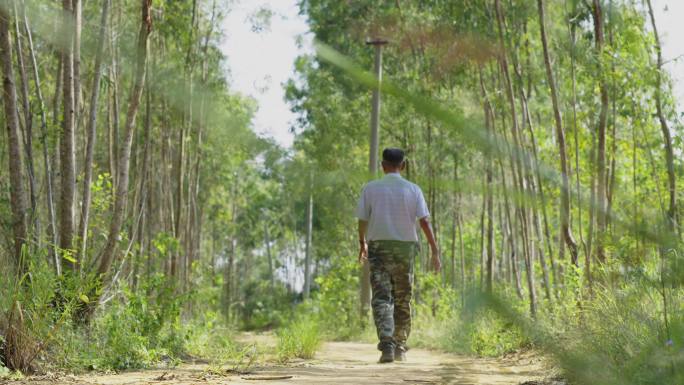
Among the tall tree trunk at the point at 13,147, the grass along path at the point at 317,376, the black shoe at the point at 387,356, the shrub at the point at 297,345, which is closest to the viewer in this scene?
the grass along path at the point at 317,376

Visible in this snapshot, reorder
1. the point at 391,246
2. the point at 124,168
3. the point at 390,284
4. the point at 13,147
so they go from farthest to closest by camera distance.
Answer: the point at 124,168
the point at 390,284
the point at 391,246
the point at 13,147

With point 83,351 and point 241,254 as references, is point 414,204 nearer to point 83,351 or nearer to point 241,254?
point 83,351

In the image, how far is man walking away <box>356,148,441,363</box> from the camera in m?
7.16

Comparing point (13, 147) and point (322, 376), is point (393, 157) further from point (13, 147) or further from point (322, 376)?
point (13, 147)

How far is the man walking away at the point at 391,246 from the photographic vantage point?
7.16 meters

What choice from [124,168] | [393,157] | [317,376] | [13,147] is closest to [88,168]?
[124,168]

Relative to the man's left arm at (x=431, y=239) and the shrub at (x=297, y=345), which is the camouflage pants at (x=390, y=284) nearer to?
the man's left arm at (x=431, y=239)

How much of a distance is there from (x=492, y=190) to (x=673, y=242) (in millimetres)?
184

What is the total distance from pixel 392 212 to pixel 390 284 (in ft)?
2.16

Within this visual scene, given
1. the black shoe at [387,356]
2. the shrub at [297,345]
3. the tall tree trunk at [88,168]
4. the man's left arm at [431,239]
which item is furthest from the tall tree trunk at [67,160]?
the man's left arm at [431,239]

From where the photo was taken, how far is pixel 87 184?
Answer: 7316mm

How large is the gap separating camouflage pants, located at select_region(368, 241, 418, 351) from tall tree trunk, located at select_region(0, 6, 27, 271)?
113 inches

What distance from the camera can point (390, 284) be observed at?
24.2ft

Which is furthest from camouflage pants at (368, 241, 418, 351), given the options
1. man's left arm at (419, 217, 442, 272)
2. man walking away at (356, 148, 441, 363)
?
man's left arm at (419, 217, 442, 272)
